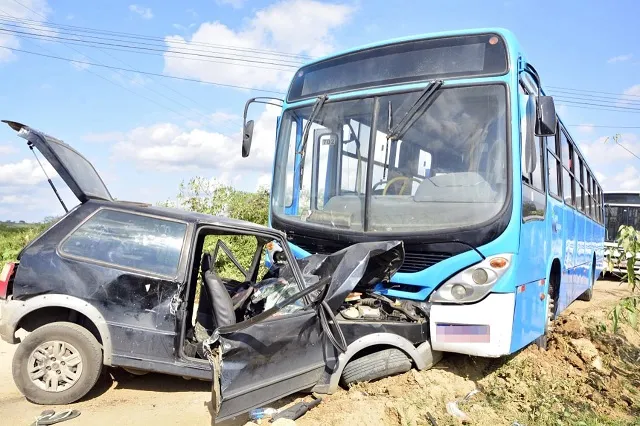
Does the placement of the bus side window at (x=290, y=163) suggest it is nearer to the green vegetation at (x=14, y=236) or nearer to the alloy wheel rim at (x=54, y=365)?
the alloy wheel rim at (x=54, y=365)

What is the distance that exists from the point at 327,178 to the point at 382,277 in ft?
4.47

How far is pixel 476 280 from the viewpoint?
443cm

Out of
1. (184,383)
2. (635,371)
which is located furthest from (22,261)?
(635,371)

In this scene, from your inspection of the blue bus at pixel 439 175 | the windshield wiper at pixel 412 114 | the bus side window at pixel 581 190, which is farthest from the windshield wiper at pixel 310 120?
the bus side window at pixel 581 190

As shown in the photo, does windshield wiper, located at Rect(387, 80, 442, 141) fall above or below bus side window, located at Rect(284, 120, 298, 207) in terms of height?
above

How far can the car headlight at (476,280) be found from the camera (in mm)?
4398

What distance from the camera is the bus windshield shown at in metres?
4.62

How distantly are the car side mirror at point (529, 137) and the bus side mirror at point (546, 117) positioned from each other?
0.17 feet

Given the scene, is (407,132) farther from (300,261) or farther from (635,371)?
(635,371)

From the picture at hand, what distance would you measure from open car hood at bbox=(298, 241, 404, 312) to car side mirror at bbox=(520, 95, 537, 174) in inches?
51.9

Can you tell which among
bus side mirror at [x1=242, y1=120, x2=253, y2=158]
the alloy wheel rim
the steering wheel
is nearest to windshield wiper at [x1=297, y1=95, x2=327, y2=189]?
bus side mirror at [x1=242, y1=120, x2=253, y2=158]

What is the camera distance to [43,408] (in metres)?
3.98

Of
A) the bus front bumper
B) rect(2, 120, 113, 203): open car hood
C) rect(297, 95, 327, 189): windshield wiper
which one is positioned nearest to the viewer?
rect(2, 120, 113, 203): open car hood

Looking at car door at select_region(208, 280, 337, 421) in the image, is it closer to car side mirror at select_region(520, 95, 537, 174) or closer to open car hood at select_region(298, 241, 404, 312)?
open car hood at select_region(298, 241, 404, 312)
